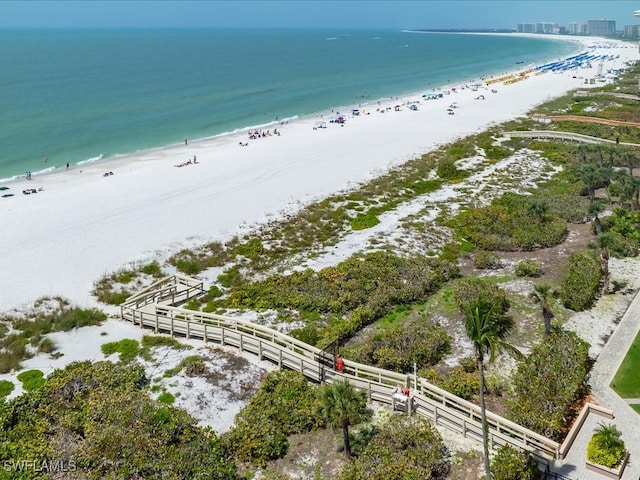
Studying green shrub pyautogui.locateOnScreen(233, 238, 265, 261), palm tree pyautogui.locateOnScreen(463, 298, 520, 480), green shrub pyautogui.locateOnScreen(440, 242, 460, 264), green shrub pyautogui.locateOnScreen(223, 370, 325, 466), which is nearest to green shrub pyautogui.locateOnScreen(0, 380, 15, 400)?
green shrub pyautogui.locateOnScreen(223, 370, 325, 466)

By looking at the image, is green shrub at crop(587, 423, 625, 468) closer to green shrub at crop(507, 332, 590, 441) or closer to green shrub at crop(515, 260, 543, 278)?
green shrub at crop(507, 332, 590, 441)

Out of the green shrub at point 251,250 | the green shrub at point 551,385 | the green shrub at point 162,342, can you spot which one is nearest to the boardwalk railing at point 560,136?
the green shrub at point 251,250

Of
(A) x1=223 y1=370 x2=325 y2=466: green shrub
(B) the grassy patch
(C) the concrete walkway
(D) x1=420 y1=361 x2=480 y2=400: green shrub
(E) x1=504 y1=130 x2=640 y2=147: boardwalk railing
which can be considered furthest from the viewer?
(E) x1=504 y1=130 x2=640 y2=147: boardwalk railing

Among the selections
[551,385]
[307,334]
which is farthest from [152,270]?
[551,385]

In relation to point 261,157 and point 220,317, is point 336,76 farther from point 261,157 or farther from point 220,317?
point 220,317

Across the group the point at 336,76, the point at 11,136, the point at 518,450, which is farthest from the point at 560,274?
the point at 336,76

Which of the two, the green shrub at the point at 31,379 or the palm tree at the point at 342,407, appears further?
the green shrub at the point at 31,379

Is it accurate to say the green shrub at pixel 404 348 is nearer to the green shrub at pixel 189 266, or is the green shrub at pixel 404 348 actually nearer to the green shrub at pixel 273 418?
the green shrub at pixel 273 418
